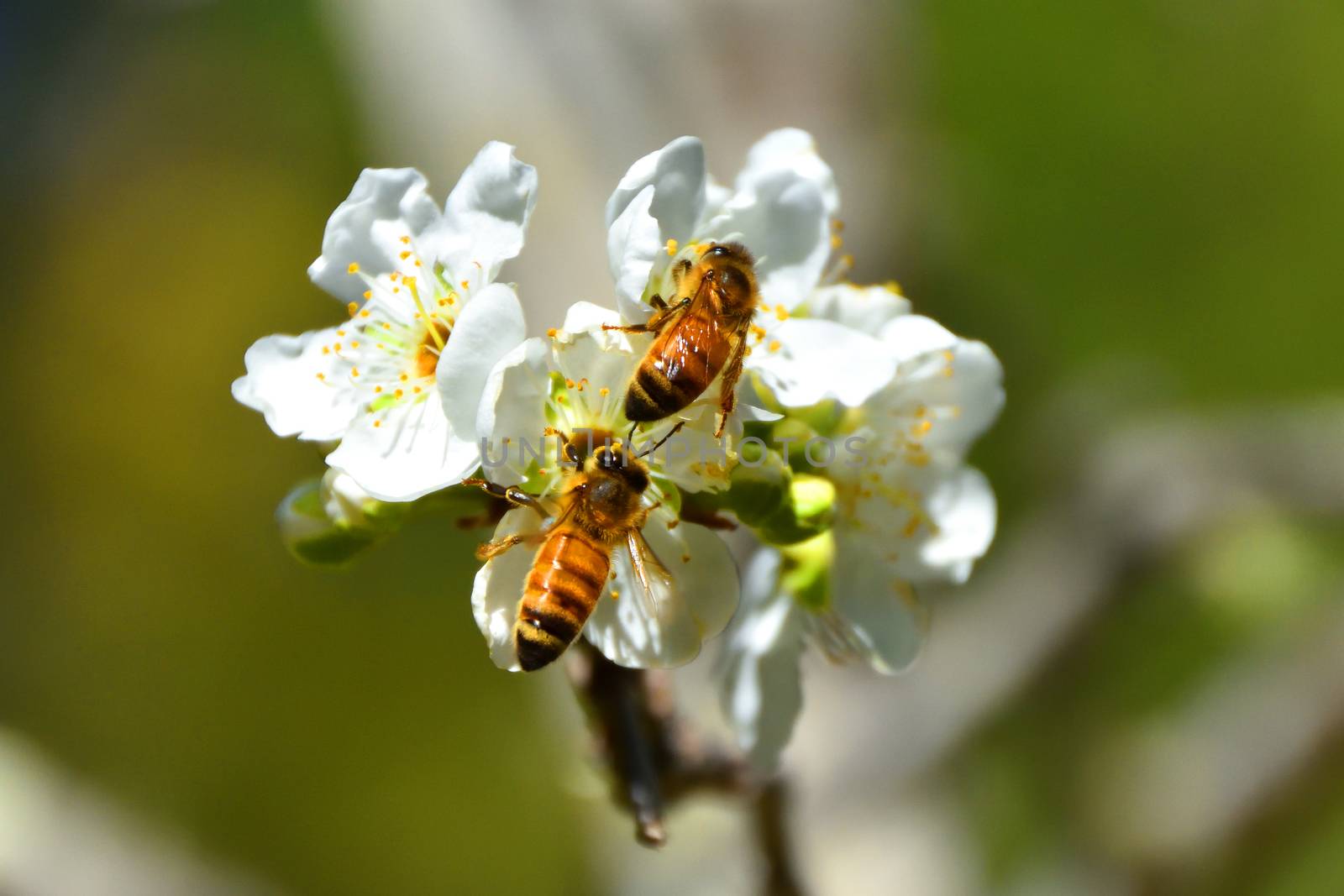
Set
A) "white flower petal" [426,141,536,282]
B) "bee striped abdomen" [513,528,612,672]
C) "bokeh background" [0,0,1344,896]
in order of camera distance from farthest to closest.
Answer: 1. "bokeh background" [0,0,1344,896]
2. "white flower petal" [426,141,536,282]
3. "bee striped abdomen" [513,528,612,672]

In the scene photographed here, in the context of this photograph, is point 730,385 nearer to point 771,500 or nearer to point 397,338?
point 771,500

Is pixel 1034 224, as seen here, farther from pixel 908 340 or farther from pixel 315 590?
pixel 908 340

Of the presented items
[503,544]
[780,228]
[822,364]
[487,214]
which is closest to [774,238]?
[780,228]

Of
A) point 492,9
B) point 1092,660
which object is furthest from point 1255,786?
point 492,9

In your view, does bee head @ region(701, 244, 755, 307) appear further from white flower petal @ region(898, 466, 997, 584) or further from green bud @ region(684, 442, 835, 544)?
white flower petal @ region(898, 466, 997, 584)

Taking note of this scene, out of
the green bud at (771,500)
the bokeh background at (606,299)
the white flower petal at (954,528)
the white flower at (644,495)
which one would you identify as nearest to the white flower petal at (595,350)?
the white flower at (644,495)

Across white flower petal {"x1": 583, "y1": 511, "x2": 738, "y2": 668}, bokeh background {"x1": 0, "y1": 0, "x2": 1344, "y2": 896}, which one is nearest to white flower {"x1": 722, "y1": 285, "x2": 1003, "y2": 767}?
white flower petal {"x1": 583, "y1": 511, "x2": 738, "y2": 668}

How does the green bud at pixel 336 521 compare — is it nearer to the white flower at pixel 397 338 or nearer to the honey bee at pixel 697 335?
the white flower at pixel 397 338
